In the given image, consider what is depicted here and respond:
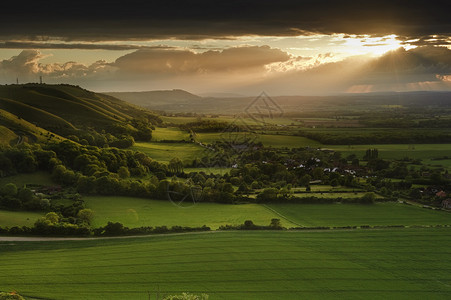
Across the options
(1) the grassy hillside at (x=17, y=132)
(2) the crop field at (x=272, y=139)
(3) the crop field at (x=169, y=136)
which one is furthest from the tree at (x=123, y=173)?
(3) the crop field at (x=169, y=136)

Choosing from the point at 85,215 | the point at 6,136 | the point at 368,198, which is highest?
the point at 6,136

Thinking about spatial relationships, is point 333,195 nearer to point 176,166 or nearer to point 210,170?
point 210,170

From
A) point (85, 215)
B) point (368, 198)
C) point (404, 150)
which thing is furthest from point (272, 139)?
point (85, 215)

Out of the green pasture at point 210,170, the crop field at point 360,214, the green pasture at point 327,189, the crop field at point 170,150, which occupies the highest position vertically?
the crop field at point 170,150

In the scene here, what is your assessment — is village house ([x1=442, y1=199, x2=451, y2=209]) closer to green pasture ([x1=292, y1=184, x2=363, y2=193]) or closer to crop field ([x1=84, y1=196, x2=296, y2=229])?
green pasture ([x1=292, y1=184, x2=363, y2=193])

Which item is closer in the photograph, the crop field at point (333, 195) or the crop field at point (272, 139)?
the crop field at point (333, 195)

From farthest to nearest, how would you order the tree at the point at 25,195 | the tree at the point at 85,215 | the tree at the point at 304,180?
the tree at the point at 304,180
the tree at the point at 25,195
the tree at the point at 85,215

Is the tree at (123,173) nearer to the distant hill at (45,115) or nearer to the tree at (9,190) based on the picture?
the tree at (9,190)
